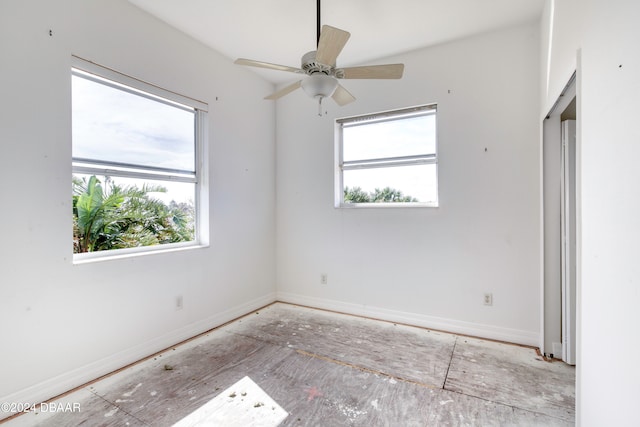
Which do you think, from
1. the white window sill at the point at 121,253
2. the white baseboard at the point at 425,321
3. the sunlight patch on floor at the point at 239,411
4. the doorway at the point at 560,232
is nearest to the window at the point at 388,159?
the doorway at the point at 560,232

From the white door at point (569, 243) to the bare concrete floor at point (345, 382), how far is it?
0.23 metres

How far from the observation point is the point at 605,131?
1.07 metres

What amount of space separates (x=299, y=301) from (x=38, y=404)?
8.00ft

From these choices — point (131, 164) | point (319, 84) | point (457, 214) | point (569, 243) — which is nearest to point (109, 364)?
point (131, 164)

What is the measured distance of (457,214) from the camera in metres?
2.88

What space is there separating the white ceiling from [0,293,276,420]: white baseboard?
273 cm

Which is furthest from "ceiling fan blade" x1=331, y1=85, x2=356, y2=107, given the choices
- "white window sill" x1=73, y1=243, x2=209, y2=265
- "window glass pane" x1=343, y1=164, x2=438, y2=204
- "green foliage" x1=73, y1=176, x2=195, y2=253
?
"white window sill" x1=73, y1=243, x2=209, y2=265

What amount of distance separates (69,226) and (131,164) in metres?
0.66

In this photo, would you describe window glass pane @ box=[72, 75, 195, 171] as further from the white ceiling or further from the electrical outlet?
the electrical outlet

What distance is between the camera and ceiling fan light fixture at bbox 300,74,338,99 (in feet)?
6.18


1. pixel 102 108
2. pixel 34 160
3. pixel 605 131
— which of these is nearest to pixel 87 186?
pixel 34 160

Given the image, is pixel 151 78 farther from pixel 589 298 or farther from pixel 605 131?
pixel 589 298

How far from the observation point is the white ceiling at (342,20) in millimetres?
2340

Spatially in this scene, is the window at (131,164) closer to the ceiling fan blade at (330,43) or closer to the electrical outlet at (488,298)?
the ceiling fan blade at (330,43)
